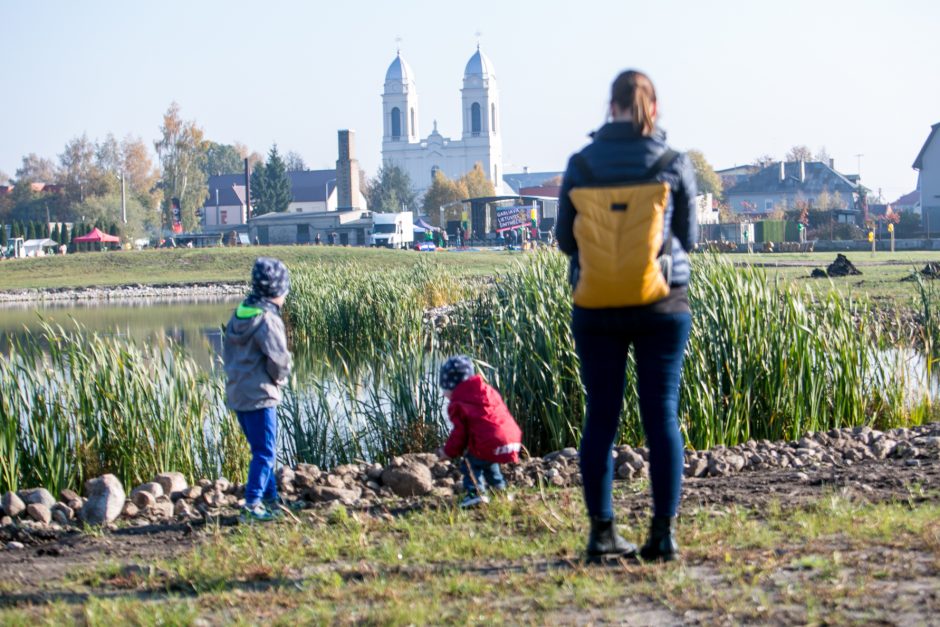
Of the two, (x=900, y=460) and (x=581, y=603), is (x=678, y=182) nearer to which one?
(x=581, y=603)

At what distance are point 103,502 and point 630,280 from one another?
3728mm

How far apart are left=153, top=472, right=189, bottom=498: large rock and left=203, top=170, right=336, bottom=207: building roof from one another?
11256 centimetres

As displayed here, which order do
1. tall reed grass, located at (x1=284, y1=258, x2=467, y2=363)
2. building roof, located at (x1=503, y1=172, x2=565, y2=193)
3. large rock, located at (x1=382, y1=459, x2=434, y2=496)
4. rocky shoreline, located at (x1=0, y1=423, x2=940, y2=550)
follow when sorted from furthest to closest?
building roof, located at (x1=503, y1=172, x2=565, y2=193)
tall reed grass, located at (x1=284, y1=258, x2=467, y2=363)
large rock, located at (x1=382, y1=459, x2=434, y2=496)
rocky shoreline, located at (x1=0, y1=423, x2=940, y2=550)

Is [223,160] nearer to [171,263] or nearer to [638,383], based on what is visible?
[171,263]

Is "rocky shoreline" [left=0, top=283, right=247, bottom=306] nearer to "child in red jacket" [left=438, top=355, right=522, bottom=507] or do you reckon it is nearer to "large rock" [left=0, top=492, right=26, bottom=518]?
"large rock" [left=0, top=492, right=26, bottom=518]

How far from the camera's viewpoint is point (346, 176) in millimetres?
92750

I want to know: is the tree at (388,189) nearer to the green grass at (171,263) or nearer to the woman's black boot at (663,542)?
the green grass at (171,263)

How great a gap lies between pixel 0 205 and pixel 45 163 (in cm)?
2210

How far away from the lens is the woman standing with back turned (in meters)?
4.11

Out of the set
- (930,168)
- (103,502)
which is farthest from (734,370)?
(930,168)

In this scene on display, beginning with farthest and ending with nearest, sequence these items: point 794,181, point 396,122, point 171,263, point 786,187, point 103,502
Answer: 1. point 396,122
2. point 786,187
3. point 794,181
4. point 171,263
5. point 103,502

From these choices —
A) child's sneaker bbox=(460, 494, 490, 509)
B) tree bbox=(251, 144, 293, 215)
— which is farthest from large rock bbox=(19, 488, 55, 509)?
tree bbox=(251, 144, 293, 215)

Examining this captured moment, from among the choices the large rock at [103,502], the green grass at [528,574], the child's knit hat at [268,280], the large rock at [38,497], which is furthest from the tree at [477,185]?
the green grass at [528,574]

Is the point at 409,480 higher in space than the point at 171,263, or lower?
lower
